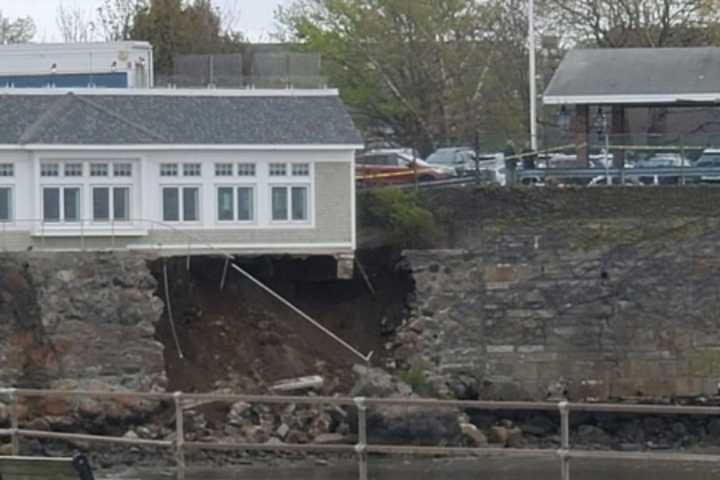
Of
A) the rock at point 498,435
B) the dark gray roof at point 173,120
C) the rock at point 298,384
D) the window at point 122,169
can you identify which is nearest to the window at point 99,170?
the window at point 122,169

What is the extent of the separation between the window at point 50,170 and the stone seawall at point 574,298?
608cm

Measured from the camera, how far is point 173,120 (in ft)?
120

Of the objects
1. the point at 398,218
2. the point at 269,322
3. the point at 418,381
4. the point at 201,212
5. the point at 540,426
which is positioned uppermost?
the point at 201,212

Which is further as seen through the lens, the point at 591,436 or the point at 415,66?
the point at 415,66

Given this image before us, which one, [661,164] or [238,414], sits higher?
[661,164]

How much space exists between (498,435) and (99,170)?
307 inches

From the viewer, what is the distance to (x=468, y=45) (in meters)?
57.8

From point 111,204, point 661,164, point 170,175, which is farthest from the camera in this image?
point 661,164

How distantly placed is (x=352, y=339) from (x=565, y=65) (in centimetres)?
991

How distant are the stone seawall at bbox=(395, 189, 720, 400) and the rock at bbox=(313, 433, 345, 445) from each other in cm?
412

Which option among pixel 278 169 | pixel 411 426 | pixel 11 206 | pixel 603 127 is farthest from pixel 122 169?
pixel 603 127

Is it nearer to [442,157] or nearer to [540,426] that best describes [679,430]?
[540,426]

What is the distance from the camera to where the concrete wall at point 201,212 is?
35125 millimetres

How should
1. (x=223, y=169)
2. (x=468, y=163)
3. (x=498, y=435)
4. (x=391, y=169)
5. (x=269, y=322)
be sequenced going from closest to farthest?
(x=498, y=435)
(x=223, y=169)
(x=269, y=322)
(x=391, y=169)
(x=468, y=163)
